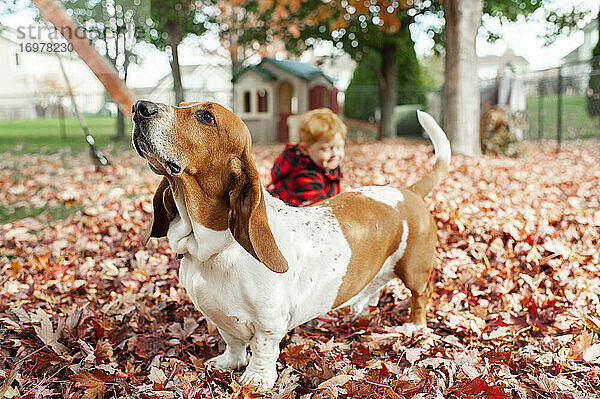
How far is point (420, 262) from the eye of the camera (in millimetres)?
2750

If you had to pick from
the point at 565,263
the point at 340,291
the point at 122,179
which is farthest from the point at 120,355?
the point at 122,179

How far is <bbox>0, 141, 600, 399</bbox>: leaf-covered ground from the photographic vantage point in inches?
90.4

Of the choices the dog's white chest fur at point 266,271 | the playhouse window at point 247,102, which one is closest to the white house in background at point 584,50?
the playhouse window at point 247,102

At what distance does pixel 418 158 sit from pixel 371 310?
530cm

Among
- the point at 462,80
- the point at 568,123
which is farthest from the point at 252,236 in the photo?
the point at 568,123

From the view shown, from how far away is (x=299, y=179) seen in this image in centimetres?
371

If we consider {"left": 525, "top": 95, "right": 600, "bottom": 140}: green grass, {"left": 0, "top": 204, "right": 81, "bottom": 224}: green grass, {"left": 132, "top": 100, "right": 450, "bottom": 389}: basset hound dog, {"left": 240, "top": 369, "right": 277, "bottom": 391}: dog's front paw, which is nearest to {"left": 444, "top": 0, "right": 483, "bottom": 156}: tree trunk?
{"left": 525, "top": 95, "right": 600, "bottom": 140}: green grass

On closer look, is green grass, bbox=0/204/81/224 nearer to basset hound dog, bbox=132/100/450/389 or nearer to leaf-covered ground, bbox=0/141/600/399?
leaf-covered ground, bbox=0/141/600/399

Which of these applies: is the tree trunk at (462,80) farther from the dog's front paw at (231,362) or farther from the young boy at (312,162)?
the dog's front paw at (231,362)

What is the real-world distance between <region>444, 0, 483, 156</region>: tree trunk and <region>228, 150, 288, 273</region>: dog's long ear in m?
7.40

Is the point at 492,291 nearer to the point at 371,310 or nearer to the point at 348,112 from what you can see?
the point at 371,310

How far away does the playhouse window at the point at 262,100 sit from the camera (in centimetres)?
1445

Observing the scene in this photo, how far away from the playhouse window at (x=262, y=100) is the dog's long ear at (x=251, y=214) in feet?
42.3

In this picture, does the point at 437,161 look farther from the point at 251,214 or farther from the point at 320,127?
the point at 251,214
